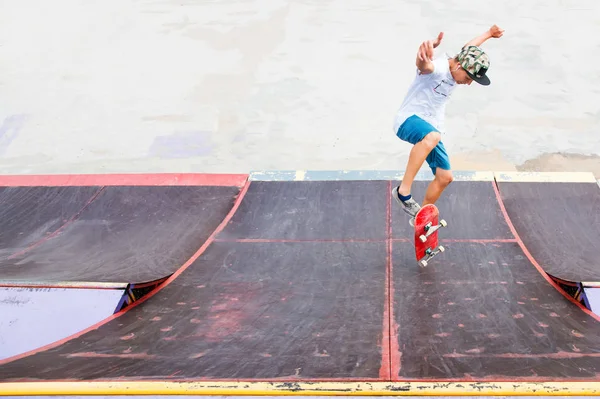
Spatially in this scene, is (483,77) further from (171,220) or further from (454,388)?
(171,220)

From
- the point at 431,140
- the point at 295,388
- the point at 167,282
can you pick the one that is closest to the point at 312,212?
the point at 167,282

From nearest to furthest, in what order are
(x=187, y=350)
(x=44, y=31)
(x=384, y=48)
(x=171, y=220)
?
(x=187, y=350), (x=171, y=220), (x=384, y=48), (x=44, y=31)

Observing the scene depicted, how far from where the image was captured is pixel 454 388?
2.54 m

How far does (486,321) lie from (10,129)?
619cm

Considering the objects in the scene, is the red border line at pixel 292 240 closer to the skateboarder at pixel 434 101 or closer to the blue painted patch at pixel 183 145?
the skateboarder at pixel 434 101

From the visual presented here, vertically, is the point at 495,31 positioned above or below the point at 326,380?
above

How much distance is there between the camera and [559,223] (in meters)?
5.00

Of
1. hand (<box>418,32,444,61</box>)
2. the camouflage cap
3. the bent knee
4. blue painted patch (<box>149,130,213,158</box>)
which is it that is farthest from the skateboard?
blue painted patch (<box>149,130,213,158</box>)

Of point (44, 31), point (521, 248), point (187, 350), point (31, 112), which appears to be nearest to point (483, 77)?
point (521, 248)

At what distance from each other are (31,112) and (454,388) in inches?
267

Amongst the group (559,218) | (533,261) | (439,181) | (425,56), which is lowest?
(559,218)

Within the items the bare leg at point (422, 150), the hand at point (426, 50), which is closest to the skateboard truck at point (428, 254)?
the bare leg at point (422, 150)

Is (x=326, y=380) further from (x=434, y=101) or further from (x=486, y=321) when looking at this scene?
(x=434, y=101)

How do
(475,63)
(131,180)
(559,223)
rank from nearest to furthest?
(475,63) → (559,223) → (131,180)
